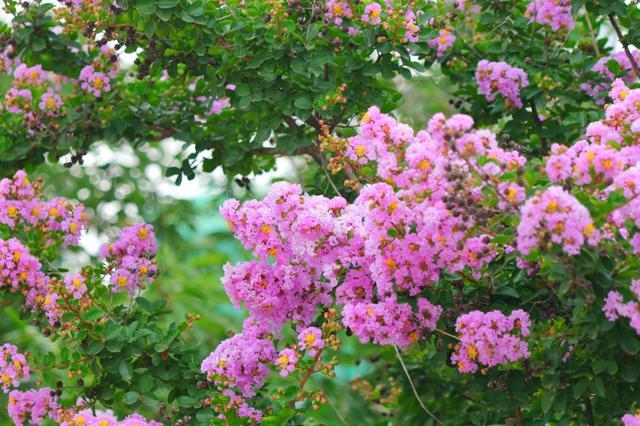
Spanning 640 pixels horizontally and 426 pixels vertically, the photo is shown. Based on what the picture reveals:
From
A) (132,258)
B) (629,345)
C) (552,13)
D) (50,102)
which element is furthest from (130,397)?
(552,13)

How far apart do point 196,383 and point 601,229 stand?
122cm

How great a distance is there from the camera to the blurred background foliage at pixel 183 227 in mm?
3996

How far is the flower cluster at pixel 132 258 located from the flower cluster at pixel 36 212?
138 millimetres

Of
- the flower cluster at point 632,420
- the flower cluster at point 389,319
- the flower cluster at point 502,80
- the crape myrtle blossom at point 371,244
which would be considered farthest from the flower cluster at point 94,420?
the flower cluster at point 502,80

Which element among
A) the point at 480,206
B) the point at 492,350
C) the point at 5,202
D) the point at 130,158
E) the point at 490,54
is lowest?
the point at 492,350

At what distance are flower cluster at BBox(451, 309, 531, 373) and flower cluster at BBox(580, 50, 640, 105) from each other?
1.08m

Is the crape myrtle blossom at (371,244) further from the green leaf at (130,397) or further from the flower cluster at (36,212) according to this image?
the flower cluster at (36,212)

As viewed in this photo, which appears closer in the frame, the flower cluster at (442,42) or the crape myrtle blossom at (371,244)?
the crape myrtle blossom at (371,244)

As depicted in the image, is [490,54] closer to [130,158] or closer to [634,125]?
[634,125]

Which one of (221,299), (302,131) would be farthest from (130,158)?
(302,131)

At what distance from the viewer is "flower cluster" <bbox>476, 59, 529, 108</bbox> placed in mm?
2814

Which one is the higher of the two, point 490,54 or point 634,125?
point 490,54

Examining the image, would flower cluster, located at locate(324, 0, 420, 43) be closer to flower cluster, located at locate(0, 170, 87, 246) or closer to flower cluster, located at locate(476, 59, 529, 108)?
flower cluster, located at locate(476, 59, 529, 108)

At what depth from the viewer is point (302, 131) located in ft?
9.23
